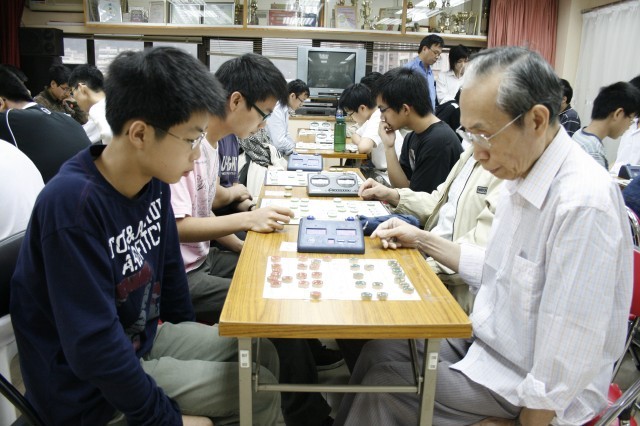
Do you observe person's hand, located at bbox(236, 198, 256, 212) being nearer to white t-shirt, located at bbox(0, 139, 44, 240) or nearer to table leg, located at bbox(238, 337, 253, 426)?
white t-shirt, located at bbox(0, 139, 44, 240)

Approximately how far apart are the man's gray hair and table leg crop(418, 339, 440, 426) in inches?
19.1

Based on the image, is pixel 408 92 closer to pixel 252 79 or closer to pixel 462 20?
pixel 252 79

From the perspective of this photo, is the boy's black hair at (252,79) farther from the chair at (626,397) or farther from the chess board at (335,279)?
the chair at (626,397)

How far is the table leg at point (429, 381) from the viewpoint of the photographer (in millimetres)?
1015

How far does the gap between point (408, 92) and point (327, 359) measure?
130 cm

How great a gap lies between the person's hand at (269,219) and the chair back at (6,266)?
2.06ft

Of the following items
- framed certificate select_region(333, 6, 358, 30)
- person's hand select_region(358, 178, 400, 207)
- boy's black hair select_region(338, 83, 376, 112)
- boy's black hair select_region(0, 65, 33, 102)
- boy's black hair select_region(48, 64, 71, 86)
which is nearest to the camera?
person's hand select_region(358, 178, 400, 207)

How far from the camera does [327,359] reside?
7.26ft

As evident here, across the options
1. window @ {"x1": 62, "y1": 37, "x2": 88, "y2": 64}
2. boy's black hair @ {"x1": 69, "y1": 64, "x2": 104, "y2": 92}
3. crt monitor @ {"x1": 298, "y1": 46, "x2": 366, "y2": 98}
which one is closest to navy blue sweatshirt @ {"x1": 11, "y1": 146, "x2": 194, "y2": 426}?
boy's black hair @ {"x1": 69, "y1": 64, "x2": 104, "y2": 92}

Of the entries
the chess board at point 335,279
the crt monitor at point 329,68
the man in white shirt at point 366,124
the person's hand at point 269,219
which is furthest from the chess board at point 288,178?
the crt monitor at point 329,68

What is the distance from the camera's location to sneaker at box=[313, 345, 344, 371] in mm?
2195

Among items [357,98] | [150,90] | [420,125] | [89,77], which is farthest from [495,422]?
[89,77]

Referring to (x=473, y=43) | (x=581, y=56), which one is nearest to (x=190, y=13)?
(x=473, y=43)

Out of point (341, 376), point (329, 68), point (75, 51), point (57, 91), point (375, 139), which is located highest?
point (75, 51)
